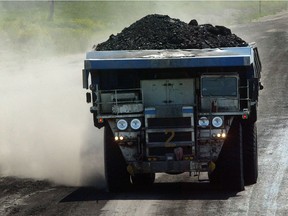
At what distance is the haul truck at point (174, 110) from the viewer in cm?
1661

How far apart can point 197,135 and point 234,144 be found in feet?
2.48

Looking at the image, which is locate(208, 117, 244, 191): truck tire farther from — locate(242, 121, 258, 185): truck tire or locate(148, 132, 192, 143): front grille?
locate(148, 132, 192, 143): front grille

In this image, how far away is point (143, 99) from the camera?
16.8 metres

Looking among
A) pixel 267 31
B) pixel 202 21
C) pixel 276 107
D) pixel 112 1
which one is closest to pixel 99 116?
pixel 276 107

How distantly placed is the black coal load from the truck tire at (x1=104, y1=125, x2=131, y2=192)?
2.45 meters

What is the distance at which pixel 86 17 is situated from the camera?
65625 mm

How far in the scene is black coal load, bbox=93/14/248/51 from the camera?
735 inches

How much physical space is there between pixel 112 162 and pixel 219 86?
8.14 feet

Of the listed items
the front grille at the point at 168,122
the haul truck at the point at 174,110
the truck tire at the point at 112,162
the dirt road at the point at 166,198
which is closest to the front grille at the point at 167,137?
the haul truck at the point at 174,110

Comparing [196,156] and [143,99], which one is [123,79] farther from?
[196,156]

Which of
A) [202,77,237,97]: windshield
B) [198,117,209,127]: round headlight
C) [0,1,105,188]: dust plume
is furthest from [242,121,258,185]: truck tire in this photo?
[0,1,105,188]: dust plume

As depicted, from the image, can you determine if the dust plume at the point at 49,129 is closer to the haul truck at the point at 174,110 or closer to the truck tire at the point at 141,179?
the truck tire at the point at 141,179

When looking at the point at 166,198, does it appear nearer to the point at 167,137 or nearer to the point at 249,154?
the point at 167,137

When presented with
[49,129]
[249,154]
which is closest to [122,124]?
[249,154]
